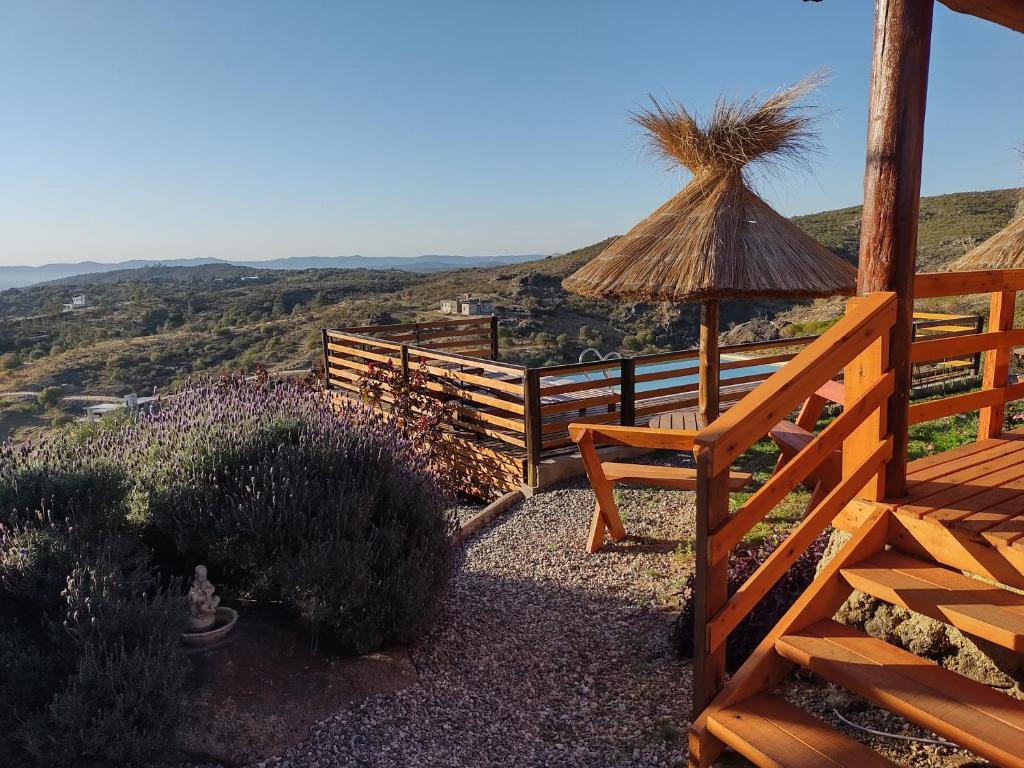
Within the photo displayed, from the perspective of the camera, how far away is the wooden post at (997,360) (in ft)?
10.7

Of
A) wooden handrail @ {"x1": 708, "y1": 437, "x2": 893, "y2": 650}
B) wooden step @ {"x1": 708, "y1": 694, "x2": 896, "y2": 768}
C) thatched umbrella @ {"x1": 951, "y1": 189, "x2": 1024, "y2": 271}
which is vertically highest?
thatched umbrella @ {"x1": 951, "y1": 189, "x2": 1024, "y2": 271}

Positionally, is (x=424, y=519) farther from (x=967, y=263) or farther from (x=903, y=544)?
(x=967, y=263)

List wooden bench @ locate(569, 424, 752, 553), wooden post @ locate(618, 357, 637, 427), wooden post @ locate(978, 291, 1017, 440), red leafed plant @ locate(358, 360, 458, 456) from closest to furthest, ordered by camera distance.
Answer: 1. wooden post @ locate(978, 291, 1017, 440)
2. wooden bench @ locate(569, 424, 752, 553)
3. wooden post @ locate(618, 357, 637, 427)
4. red leafed plant @ locate(358, 360, 458, 456)

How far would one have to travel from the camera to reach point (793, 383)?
212 centimetres

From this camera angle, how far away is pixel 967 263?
6379mm

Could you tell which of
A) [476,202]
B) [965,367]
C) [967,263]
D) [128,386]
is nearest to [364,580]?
[967,263]

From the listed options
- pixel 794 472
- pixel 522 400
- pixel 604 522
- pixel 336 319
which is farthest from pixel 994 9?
pixel 336 319

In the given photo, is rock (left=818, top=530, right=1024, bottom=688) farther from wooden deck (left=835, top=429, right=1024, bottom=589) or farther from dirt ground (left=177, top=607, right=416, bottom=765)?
dirt ground (left=177, top=607, right=416, bottom=765)

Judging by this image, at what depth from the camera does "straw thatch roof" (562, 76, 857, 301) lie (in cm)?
420

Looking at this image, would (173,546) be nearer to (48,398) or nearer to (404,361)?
(404,361)

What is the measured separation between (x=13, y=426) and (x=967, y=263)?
20.5 meters

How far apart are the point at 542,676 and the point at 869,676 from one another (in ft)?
4.94

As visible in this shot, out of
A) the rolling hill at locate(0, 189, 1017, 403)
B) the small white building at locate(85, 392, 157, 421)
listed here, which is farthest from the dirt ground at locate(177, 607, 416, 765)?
the rolling hill at locate(0, 189, 1017, 403)

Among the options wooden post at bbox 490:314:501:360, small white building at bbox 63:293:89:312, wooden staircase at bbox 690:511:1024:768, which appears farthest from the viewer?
small white building at bbox 63:293:89:312
